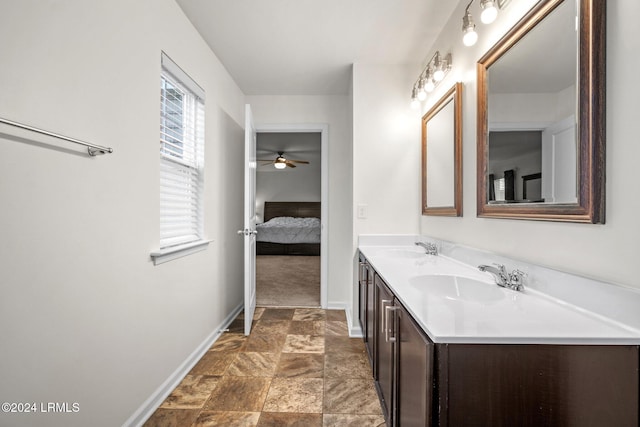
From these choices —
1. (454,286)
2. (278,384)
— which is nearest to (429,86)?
(454,286)

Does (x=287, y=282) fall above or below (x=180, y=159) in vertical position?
below

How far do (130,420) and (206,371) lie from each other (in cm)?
62

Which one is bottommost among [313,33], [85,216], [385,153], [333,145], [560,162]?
[85,216]

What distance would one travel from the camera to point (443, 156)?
2049 mm

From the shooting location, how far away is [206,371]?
2.01m

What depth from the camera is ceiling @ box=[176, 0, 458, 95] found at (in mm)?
1867

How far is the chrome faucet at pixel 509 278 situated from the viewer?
1.17 metres

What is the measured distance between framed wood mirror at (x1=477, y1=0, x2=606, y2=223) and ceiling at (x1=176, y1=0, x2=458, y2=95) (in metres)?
0.78

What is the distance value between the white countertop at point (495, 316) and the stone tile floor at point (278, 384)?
0.85 m

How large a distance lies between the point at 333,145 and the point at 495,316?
2.68 meters

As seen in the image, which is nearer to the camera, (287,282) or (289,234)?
(287,282)

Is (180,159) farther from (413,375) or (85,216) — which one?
(413,375)

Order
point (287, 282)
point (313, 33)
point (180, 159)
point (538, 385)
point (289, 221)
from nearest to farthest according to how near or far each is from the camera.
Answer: point (538, 385) < point (180, 159) < point (313, 33) < point (287, 282) < point (289, 221)

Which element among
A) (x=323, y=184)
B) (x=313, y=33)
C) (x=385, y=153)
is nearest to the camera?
(x=313, y=33)
